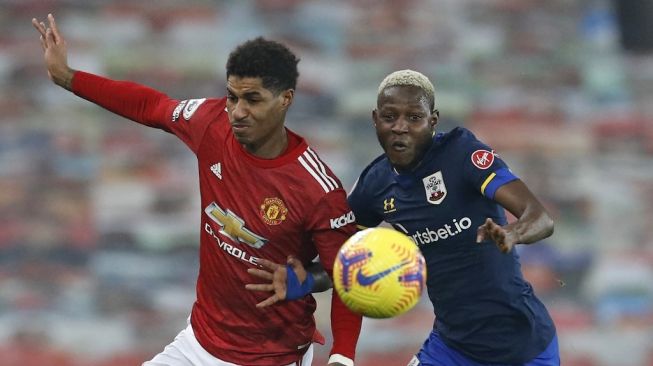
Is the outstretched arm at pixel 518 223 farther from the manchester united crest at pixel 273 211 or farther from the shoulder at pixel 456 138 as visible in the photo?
the manchester united crest at pixel 273 211

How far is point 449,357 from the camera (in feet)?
18.5

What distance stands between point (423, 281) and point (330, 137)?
5.99 meters

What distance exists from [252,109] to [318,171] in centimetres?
43

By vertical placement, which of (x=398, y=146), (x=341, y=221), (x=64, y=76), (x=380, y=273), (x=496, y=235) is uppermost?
(x=64, y=76)

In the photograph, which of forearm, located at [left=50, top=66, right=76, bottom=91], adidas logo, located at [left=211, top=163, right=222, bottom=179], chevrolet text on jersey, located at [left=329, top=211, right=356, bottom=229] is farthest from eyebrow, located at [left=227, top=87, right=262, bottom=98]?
forearm, located at [left=50, top=66, right=76, bottom=91]

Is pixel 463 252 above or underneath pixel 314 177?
underneath

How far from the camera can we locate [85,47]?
34.5 feet

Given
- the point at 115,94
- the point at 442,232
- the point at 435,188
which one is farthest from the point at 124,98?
the point at 442,232

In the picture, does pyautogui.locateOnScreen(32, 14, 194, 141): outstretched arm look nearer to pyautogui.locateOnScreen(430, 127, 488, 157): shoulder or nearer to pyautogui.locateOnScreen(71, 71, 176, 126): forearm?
pyautogui.locateOnScreen(71, 71, 176, 126): forearm

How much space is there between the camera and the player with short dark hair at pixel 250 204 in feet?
16.8

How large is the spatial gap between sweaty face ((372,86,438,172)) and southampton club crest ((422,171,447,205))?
0.47 ft

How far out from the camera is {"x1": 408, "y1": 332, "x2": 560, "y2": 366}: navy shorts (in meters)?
5.57

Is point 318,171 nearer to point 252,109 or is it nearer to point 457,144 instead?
point 252,109

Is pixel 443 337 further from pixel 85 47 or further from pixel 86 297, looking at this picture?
pixel 85 47
